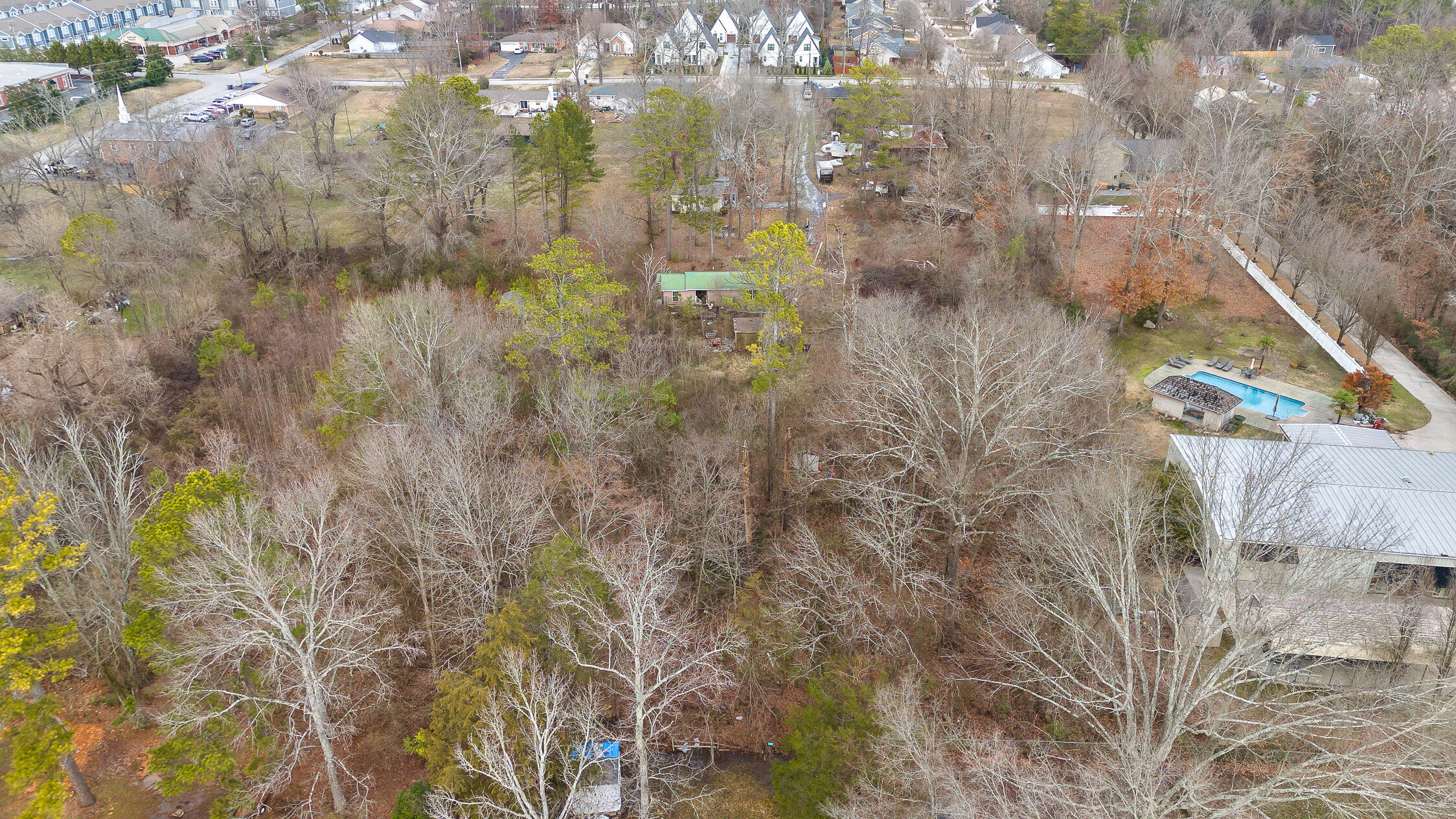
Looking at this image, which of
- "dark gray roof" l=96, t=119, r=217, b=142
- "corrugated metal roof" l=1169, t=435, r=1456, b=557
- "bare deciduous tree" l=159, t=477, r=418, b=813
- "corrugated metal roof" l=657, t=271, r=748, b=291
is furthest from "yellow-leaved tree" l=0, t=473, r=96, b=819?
"dark gray roof" l=96, t=119, r=217, b=142

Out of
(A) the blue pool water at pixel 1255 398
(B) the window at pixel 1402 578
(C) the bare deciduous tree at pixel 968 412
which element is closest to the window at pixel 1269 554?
(B) the window at pixel 1402 578

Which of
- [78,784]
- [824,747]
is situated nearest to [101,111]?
[78,784]

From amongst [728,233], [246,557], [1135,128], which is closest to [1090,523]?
[246,557]

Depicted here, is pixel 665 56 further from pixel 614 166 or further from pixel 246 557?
pixel 246 557

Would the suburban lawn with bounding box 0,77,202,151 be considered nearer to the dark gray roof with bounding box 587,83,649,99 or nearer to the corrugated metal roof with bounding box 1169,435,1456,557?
the dark gray roof with bounding box 587,83,649,99

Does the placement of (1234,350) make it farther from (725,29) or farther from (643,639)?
(725,29)

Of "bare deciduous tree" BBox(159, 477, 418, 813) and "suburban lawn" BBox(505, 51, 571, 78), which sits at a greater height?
"suburban lawn" BBox(505, 51, 571, 78)
